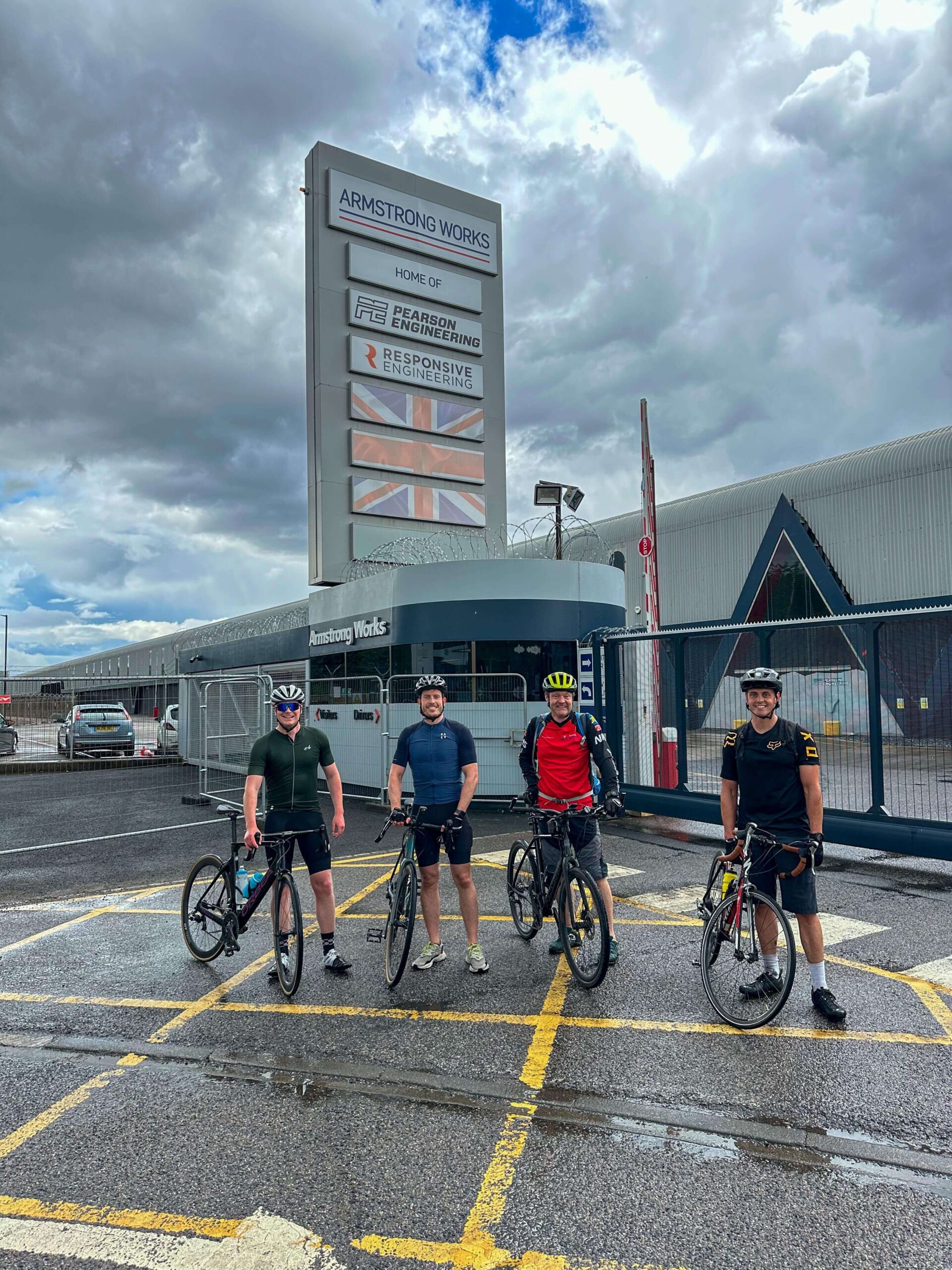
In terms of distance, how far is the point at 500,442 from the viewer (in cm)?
1911

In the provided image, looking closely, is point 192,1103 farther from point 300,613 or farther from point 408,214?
point 408,214

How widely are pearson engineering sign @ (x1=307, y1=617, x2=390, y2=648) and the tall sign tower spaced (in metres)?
1.13

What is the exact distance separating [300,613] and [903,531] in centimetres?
2099

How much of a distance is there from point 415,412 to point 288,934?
46.8 ft

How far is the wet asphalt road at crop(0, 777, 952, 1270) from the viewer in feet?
9.45

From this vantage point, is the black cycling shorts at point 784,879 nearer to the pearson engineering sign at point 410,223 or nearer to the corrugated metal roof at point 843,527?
the pearson engineering sign at point 410,223

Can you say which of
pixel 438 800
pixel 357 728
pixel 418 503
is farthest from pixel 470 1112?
pixel 418 503

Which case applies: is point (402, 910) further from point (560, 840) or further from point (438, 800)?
point (560, 840)

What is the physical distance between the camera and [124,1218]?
3.01 meters

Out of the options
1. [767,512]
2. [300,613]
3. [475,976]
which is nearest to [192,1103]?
[475,976]

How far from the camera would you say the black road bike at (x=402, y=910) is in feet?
17.3

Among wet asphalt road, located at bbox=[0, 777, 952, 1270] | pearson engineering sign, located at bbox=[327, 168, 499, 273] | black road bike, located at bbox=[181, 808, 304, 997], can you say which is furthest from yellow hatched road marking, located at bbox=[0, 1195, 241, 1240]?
pearson engineering sign, located at bbox=[327, 168, 499, 273]

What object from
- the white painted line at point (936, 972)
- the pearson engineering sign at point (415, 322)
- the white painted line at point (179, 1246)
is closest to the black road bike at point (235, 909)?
the white painted line at point (179, 1246)

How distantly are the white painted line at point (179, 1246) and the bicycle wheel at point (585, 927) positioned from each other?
2.62m
